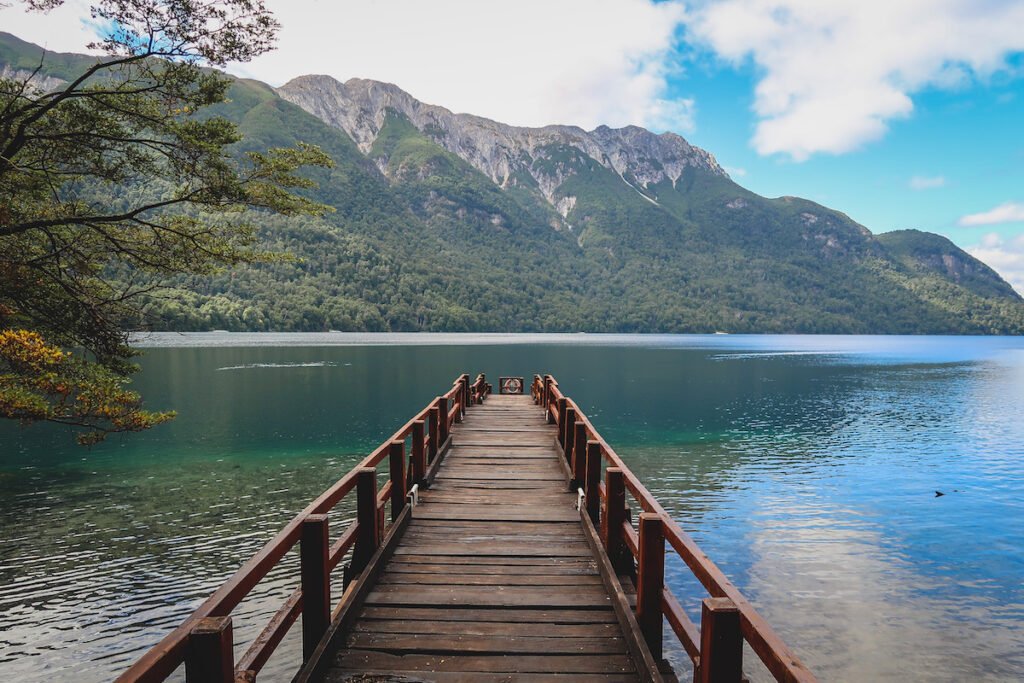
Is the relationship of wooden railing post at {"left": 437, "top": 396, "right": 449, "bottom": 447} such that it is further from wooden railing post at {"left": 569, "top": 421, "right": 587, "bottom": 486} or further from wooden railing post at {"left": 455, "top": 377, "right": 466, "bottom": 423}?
wooden railing post at {"left": 569, "top": 421, "right": 587, "bottom": 486}

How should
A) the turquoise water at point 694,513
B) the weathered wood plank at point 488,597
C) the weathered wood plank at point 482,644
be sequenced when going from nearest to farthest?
the weathered wood plank at point 482,644 < the weathered wood plank at point 488,597 < the turquoise water at point 694,513

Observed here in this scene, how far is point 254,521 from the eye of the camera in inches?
653

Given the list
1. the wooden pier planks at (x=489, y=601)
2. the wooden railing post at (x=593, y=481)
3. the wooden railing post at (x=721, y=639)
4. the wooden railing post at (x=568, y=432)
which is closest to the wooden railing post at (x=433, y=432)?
the wooden pier planks at (x=489, y=601)

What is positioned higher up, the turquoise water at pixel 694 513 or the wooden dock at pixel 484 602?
the wooden dock at pixel 484 602

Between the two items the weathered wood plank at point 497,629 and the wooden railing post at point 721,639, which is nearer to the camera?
the wooden railing post at point 721,639

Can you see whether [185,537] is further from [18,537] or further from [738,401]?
[738,401]

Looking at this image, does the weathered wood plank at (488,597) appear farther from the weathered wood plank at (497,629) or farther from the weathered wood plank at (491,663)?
the weathered wood plank at (491,663)

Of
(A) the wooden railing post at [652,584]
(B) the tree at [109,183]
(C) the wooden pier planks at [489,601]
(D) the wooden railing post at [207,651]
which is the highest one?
(B) the tree at [109,183]

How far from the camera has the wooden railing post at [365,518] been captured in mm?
6395

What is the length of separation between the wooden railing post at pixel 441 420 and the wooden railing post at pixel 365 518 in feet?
19.1

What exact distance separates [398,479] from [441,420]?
458 cm

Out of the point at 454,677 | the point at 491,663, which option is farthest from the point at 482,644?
the point at 454,677

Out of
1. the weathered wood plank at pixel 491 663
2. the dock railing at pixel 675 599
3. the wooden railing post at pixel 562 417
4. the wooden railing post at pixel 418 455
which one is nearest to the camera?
the dock railing at pixel 675 599

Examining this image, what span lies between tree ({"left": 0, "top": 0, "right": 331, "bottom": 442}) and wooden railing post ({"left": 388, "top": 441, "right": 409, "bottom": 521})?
24.7ft
